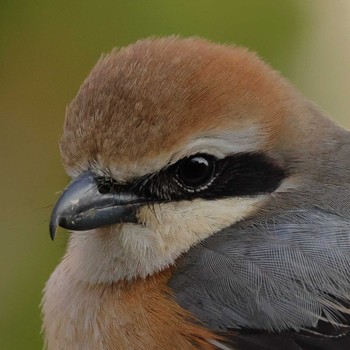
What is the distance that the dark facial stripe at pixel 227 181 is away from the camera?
9.29ft

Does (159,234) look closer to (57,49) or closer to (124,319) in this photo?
(124,319)

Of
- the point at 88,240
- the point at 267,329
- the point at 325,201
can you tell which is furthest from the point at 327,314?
the point at 88,240

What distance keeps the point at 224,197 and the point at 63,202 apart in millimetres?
500

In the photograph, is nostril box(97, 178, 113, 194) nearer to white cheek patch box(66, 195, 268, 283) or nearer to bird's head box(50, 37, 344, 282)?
bird's head box(50, 37, 344, 282)

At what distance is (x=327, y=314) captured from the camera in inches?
107

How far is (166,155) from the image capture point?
9.20 ft

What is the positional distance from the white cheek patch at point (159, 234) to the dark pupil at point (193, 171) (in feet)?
0.21

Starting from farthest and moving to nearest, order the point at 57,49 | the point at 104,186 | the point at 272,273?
the point at 57,49 < the point at 104,186 < the point at 272,273

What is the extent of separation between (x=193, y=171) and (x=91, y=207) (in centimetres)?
33

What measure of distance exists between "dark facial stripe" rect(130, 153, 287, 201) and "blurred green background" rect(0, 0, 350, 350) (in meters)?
1.72

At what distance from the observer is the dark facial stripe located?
2832 mm

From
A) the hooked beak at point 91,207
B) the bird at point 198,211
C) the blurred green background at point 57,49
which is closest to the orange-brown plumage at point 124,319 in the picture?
the bird at point 198,211

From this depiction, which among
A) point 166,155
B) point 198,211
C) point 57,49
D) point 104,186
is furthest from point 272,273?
point 57,49

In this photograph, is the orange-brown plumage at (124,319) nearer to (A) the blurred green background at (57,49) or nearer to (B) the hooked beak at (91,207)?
(B) the hooked beak at (91,207)
